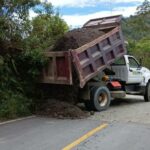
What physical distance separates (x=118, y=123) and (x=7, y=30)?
551 centimetres

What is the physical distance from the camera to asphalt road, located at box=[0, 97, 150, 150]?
28.9 ft

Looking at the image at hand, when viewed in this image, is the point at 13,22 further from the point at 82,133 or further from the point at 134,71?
the point at 82,133

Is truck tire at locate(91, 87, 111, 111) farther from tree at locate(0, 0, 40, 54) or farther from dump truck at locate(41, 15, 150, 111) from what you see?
tree at locate(0, 0, 40, 54)

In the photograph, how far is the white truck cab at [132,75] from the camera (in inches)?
651

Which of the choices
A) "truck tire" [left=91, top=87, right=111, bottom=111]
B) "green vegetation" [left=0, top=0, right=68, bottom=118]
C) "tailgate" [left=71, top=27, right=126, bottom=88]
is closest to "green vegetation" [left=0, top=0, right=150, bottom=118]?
"green vegetation" [left=0, top=0, right=68, bottom=118]

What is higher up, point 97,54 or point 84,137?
point 97,54

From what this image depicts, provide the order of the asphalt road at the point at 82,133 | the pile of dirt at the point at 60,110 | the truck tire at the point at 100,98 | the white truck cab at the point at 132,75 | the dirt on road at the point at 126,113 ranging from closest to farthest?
1. the asphalt road at the point at 82,133
2. the dirt on road at the point at 126,113
3. the pile of dirt at the point at 60,110
4. the truck tire at the point at 100,98
5. the white truck cab at the point at 132,75

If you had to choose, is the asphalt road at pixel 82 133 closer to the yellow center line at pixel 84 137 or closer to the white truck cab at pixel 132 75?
the yellow center line at pixel 84 137

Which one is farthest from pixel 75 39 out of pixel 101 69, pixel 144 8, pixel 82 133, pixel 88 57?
pixel 144 8

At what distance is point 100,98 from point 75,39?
232 centimetres

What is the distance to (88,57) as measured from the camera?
14000mm

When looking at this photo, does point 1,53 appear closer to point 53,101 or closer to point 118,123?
point 53,101

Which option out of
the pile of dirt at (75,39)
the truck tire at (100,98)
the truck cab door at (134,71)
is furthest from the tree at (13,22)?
the truck cab door at (134,71)

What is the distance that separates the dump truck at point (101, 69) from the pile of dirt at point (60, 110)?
2.28 ft
